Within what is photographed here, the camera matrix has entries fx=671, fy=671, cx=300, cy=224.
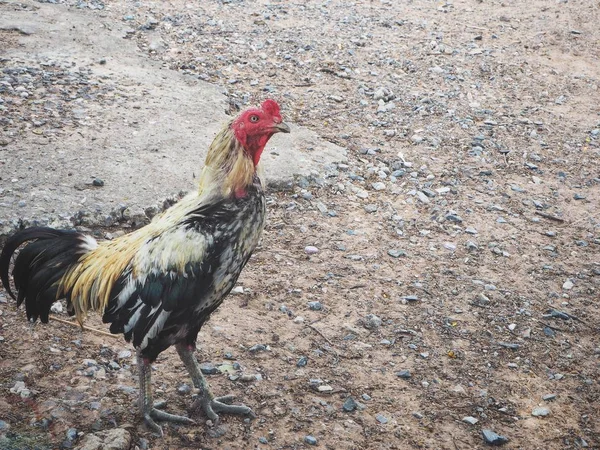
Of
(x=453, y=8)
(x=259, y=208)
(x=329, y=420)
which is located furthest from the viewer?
(x=453, y=8)

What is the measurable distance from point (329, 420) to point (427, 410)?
0.67 m

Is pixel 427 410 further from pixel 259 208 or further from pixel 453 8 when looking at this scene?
pixel 453 8

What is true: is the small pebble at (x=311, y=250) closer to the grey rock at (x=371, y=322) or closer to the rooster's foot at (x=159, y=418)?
the grey rock at (x=371, y=322)

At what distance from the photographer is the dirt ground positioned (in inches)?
168

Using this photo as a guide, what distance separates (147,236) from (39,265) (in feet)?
2.21

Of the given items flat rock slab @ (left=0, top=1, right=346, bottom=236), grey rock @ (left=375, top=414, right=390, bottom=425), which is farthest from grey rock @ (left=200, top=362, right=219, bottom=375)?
flat rock slab @ (left=0, top=1, right=346, bottom=236)

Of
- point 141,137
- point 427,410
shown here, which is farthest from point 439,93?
point 427,410

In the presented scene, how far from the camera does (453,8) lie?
10945 mm

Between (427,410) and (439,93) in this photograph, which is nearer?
(427,410)

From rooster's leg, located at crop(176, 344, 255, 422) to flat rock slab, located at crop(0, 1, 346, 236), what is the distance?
6.17ft

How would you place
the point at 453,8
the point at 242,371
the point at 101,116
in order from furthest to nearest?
the point at 453,8
the point at 101,116
the point at 242,371

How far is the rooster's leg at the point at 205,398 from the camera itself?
163 inches

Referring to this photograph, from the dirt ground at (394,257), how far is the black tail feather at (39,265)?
614 millimetres

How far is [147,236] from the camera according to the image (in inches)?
149
